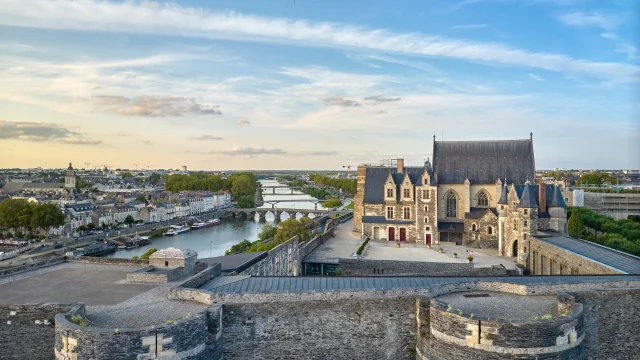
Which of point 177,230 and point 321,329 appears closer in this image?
point 321,329

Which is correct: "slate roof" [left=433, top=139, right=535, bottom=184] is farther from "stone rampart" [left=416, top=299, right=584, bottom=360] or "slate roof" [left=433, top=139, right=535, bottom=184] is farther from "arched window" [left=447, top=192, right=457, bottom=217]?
"stone rampart" [left=416, top=299, right=584, bottom=360]

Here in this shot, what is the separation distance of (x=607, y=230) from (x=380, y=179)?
699 inches

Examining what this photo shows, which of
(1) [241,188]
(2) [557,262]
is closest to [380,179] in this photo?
(2) [557,262]

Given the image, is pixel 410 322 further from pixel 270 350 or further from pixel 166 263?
pixel 166 263

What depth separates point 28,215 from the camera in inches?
1987

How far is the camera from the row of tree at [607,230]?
28609 millimetres

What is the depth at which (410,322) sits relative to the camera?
36.6 feet

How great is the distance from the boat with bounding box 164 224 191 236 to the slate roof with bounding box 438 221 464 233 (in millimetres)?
37483

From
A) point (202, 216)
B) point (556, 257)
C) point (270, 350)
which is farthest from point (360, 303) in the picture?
point (202, 216)

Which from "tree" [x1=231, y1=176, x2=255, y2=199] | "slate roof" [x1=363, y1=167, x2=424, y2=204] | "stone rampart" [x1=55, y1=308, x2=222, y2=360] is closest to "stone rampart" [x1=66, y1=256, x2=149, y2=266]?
"stone rampart" [x1=55, y1=308, x2=222, y2=360]

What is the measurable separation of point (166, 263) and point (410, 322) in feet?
→ 24.8

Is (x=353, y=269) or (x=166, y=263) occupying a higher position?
(x=166, y=263)

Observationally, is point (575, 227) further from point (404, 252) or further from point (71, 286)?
point (71, 286)

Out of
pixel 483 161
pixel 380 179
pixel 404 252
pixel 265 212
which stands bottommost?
pixel 265 212
